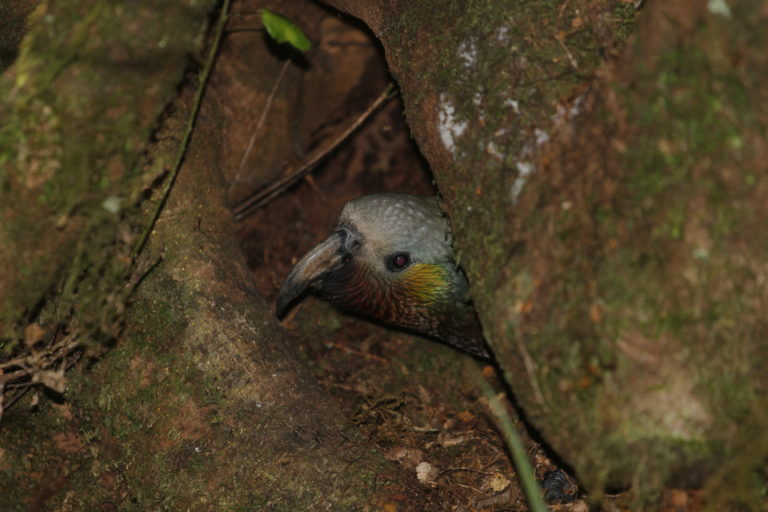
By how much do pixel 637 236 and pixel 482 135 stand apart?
1.04 meters

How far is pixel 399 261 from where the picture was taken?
15.2 feet

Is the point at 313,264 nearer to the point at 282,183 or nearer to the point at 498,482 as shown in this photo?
the point at 282,183

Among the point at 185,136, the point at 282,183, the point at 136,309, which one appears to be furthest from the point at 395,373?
the point at 185,136

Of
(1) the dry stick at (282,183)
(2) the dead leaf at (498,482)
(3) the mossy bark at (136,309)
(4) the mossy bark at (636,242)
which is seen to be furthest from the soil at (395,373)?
(3) the mossy bark at (136,309)

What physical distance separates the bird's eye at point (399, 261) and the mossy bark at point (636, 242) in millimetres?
1481

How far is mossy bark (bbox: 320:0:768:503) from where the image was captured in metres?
2.42

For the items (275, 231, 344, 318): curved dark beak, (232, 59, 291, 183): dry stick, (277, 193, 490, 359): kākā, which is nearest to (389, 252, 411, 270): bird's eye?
(277, 193, 490, 359): kākā

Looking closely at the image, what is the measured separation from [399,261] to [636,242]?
2267 millimetres

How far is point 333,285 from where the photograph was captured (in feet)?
15.7

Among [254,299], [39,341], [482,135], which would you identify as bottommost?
[254,299]

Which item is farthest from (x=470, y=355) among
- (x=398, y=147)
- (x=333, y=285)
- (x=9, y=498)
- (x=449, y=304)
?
(x=9, y=498)

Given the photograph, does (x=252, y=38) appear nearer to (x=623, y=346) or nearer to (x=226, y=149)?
(x=226, y=149)

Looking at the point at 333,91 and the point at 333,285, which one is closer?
the point at 333,285

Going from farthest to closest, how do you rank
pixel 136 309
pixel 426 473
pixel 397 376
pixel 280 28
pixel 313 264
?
pixel 397 376
pixel 313 264
pixel 426 473
pixel 136 309
pixel 280 28
